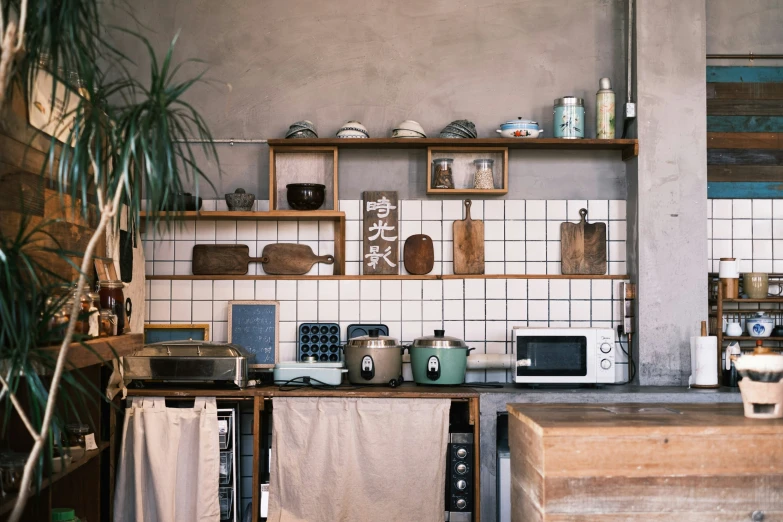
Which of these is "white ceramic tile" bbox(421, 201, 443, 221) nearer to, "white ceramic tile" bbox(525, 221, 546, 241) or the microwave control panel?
"white ceramic tile" bbox(525, 221, 546, 241)

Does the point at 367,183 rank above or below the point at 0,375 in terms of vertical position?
above

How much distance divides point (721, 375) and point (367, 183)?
7.05 feet

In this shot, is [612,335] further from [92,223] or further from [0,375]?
[0,375]

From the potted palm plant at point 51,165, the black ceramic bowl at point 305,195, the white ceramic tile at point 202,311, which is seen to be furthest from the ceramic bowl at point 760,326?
the potted palm plant at point 51,165

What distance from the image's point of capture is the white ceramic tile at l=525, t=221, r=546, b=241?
14.4 feet

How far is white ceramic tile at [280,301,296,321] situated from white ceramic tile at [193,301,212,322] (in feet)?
1.29

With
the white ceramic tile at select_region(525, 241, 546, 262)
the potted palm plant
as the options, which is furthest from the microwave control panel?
the potted palm plant

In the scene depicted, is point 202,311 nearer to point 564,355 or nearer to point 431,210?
point 431,210

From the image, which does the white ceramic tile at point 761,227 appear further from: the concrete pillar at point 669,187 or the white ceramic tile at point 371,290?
the white ceramic tile at point 371,290

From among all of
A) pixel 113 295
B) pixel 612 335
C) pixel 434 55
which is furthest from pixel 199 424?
pixel 434 55

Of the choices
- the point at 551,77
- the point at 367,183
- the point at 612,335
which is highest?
the point at 551,77

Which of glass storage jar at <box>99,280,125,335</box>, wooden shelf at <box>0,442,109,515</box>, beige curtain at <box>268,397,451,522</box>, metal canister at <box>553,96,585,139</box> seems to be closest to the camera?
wooden shelf at <box>0,442,109,515</box>

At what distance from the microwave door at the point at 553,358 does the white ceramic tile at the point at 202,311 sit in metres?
1.68

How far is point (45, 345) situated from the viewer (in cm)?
223
